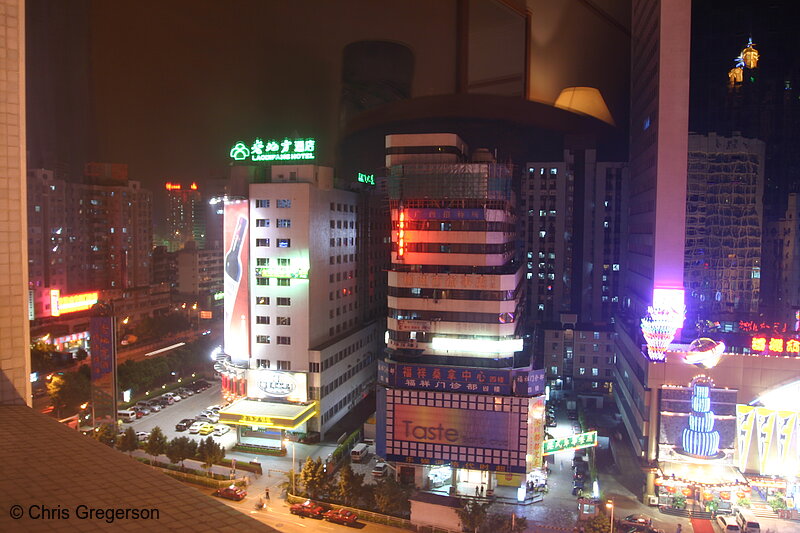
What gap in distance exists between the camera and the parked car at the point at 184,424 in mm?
21844

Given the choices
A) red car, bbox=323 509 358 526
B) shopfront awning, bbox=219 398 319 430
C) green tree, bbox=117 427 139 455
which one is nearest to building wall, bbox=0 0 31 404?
red car, bbox=323 509 358 526

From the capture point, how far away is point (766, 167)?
2781 centimetres

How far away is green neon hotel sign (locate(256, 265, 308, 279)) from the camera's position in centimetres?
2144

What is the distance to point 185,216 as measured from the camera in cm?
5878

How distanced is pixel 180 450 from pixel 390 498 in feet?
23.7

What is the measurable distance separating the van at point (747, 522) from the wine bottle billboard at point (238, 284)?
667 inches

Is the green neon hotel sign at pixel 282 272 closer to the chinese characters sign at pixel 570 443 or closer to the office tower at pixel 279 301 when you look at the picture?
the office tower at pixel 279 301

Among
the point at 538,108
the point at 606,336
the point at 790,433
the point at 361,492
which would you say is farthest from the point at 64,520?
the point at 606,336

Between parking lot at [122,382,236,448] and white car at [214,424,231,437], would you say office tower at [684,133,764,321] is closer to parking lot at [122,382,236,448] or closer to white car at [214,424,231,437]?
white car at [214,424,231,437]

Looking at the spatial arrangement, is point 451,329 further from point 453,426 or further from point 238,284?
point 238,284

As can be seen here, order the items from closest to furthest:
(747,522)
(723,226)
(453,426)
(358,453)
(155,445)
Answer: (747,522)
(453,426)
(155,445)
(358,453)
(723,226)

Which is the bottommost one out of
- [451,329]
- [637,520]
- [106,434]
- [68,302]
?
[637,520]

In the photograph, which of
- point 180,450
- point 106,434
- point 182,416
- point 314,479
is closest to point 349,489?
point 314,479

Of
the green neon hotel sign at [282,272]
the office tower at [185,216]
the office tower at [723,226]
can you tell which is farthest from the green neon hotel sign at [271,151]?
the office tower at [185,216]
